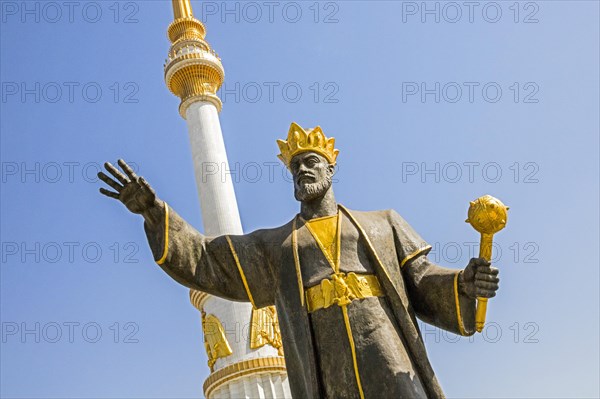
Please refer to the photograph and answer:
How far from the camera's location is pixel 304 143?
626 cm

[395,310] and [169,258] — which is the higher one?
[169,258]

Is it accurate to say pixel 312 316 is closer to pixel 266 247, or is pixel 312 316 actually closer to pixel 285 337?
pixel 285 337

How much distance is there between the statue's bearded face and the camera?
19.9 feet

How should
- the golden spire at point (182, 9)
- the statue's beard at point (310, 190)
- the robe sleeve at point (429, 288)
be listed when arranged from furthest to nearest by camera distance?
1. the golden spire at point (182, 9)
2. the statue's beard at point (310, 190)
3. the robe sleeve at point (429, 288)

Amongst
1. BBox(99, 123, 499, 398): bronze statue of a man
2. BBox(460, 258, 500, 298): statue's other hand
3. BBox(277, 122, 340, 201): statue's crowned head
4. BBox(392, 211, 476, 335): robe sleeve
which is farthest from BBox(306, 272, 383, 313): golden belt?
BBox(277, 122, 340, 201): statue's crowned head

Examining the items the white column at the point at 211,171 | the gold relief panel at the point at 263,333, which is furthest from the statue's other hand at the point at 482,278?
the white column at the point at 211,171

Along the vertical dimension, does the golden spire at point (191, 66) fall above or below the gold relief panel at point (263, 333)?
above

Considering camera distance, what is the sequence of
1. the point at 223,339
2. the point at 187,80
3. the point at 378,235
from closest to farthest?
1. the point at 378,235
2. the point at 223,339
3. the point at 187,80

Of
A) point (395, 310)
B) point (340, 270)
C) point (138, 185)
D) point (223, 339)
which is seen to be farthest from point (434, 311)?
point (223, 339)

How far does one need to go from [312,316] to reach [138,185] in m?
1.63

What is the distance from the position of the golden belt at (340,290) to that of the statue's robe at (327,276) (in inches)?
2.1

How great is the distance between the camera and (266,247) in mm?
6035

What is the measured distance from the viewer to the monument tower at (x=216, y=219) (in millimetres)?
16734

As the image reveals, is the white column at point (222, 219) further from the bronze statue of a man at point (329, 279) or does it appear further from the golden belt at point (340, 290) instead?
the golden belt at point (340, 290)
